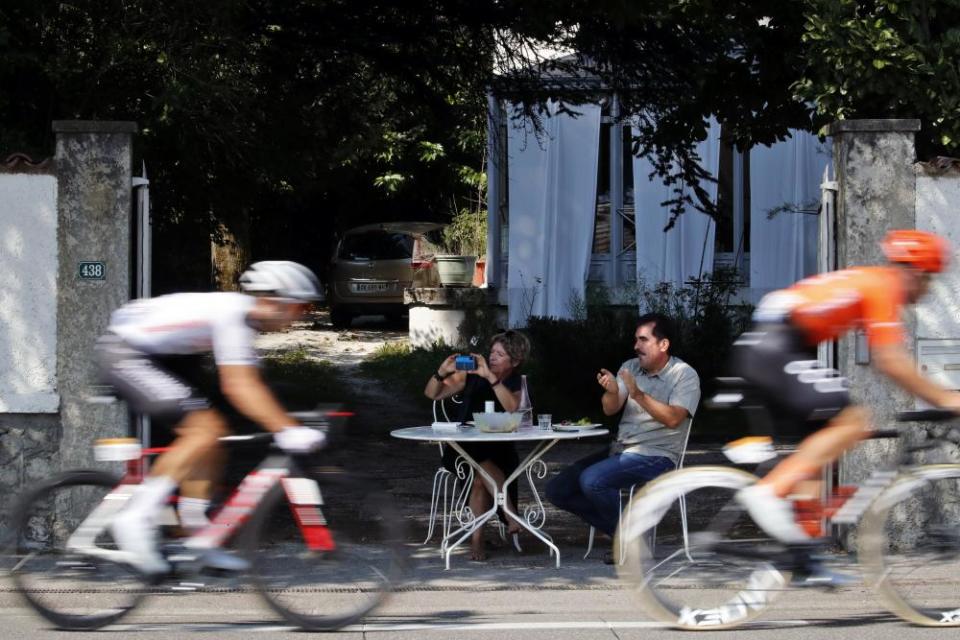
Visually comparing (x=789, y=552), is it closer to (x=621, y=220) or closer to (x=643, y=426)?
(x=643, y=426)

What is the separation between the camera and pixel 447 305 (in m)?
21.3

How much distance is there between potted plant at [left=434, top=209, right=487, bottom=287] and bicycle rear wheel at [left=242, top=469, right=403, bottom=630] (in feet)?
51.0

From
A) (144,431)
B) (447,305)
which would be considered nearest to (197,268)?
(447,305)

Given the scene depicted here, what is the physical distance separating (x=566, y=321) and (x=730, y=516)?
10.9m

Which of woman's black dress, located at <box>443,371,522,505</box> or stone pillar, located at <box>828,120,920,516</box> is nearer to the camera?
stone pillar, located at <box>828,120,920,516</box>

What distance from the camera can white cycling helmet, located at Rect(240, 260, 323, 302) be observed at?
20.6 feet

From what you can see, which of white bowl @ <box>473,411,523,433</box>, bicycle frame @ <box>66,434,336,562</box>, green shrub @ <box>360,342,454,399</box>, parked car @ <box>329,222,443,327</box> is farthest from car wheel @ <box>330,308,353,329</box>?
bicycle frame @ <box>66,434,336,562</box>

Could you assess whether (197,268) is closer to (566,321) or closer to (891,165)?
(566,321)

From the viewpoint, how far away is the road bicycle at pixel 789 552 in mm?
6289

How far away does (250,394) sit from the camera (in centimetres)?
613

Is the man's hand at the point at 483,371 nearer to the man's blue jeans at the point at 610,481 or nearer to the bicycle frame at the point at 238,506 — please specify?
the man's blue jeans at the point at 610,481

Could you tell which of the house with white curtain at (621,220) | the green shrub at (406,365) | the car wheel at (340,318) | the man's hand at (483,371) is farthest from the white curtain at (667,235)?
the man's hand at (483,371)

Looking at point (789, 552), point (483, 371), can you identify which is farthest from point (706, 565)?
point (483, 371)

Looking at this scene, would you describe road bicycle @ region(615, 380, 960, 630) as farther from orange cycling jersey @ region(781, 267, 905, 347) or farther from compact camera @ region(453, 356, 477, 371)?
compact camera @ region(453, 356, 477, 371)
